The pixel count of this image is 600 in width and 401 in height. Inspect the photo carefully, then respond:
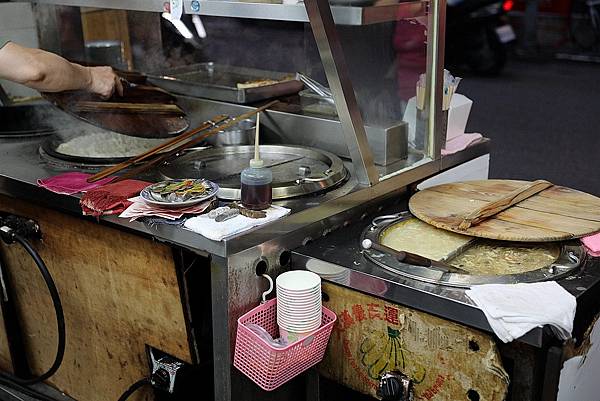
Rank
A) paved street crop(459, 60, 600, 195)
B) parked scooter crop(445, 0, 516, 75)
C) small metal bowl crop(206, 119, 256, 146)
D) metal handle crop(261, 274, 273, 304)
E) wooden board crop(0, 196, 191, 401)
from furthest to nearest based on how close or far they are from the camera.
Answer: parked scooter crop(445, 0, 516, 75), paved street crop(459, 60, 600, 195), small metal bowl crop(206, 119, 256, 146), wooden board crop(0, 196, 191, 401), metal handle crop(261, 274, 273, 304)

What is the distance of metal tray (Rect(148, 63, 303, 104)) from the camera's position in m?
2.84

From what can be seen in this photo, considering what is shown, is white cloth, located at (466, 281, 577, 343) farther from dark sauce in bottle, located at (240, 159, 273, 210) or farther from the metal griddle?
the metal griddle

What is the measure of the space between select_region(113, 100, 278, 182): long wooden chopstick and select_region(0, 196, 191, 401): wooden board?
→ 0.75ft

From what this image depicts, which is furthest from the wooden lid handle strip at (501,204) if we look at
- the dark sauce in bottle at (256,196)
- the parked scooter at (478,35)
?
the parked scooter at (478,35)

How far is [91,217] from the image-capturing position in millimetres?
2186

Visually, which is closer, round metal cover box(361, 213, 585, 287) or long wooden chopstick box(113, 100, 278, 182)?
round metal cover box(361, 213, 585, 287)

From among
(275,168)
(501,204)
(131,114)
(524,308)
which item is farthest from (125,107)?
(524,308)

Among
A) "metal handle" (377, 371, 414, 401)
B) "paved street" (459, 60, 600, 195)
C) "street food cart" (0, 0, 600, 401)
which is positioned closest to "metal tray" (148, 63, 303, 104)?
"street food cart" (0, 0, 600, 401)

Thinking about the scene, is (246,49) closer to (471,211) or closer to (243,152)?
(243,152)

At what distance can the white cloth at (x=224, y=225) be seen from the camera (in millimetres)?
1868

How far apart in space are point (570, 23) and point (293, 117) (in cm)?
953

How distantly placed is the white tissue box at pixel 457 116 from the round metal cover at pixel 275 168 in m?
0.52

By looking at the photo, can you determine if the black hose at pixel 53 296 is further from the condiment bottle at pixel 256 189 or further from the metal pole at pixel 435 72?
the metal pole at pixel 435 72

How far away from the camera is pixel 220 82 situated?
10.2 feet
